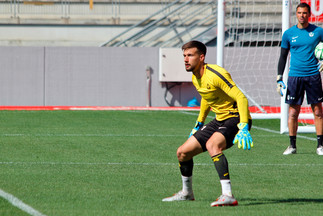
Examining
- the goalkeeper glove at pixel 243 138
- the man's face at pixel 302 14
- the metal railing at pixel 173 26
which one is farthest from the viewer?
the metal railing at pixel 173 26

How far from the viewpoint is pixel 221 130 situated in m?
6.59

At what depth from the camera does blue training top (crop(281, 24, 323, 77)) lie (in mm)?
10266

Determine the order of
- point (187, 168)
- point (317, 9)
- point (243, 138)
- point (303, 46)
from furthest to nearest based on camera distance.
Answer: point (317, 9)
point (303, 46)
point (187, 168)
point (243, 138)

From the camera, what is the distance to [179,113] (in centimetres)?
1870

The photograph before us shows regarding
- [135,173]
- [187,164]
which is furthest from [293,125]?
[187,164]

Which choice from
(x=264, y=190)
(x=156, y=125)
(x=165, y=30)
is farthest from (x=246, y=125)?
(x=165, y=30)

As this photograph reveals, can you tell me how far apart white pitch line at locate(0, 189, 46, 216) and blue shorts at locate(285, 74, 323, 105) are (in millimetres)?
5007

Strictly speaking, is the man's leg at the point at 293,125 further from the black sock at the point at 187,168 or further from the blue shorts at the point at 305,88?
the black sock at the point at 187,168

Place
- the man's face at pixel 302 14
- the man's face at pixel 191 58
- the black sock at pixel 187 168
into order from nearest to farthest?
1. the man's face at pixel 191 58
2. the black sock at pixel 187 168
3. the man's face at pixel 302 14

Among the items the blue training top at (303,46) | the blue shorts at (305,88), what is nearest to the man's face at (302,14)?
the blue training top at (303,46)

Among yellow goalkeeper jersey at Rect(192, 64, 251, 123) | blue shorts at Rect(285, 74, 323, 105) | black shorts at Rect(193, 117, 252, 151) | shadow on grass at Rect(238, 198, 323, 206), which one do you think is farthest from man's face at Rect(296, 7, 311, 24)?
shadow on grass at Rect(238, 198, 323, 206)

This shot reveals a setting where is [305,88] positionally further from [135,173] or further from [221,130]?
[221,130]

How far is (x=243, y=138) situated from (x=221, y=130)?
0.41 meters

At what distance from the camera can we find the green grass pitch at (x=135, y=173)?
631cm
